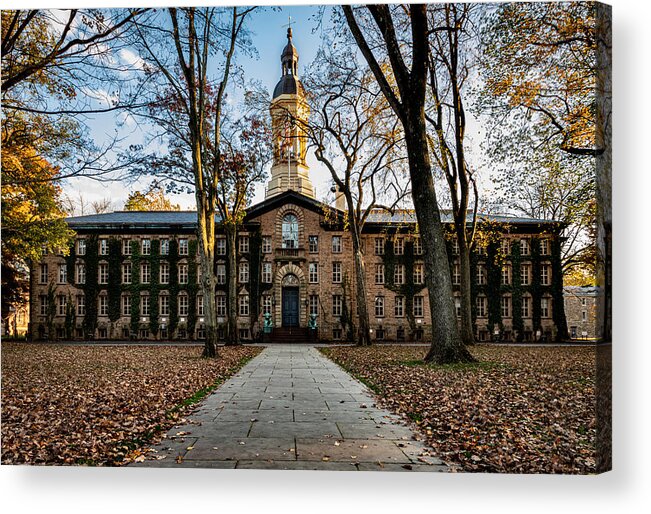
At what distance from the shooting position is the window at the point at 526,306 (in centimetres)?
834

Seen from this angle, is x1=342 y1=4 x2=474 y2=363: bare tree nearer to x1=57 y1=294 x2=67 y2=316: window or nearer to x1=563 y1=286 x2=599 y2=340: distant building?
x1=563 y1=286 x2=599 y2=340: distant building

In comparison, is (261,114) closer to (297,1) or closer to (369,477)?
(297,1)

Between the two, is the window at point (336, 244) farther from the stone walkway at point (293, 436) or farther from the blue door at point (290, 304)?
the stone walkway at point (293, 436)

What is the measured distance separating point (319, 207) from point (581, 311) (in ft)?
24.8

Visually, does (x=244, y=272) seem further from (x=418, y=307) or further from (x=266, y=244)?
(x=418, y=307)

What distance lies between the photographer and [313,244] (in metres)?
18.8

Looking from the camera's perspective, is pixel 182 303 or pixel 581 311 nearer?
pixel 581 311

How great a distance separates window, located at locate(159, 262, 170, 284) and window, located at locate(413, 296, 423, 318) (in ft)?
32.8

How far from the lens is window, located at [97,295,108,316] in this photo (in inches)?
476

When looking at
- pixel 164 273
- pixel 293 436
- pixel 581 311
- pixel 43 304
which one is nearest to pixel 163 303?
pixel 164 273

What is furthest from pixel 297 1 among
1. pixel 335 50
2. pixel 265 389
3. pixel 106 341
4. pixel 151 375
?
pixel 106 341

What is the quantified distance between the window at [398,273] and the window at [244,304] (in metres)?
8.58

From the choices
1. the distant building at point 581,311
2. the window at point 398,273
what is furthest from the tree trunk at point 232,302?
the distant building at point 581,311

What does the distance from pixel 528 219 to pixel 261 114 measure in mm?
5156
